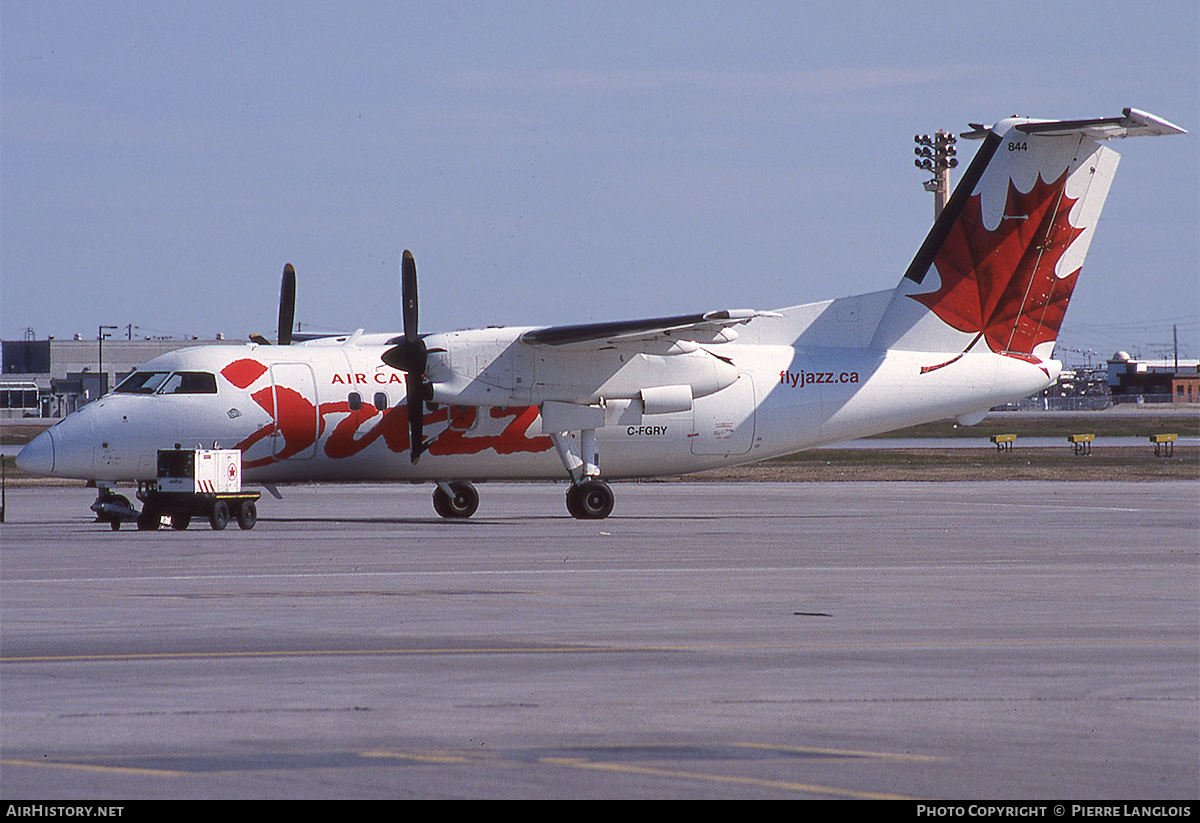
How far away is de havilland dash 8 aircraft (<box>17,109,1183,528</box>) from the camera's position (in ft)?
81.8

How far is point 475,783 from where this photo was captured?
6.34m

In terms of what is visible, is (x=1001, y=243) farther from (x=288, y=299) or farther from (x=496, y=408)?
(x=288, y=299)

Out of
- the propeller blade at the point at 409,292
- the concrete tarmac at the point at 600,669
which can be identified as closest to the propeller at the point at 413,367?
the propeller blade at the point at 409,292

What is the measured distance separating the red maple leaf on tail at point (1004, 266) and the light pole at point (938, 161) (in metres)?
31.6

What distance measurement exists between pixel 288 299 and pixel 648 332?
28.6ft

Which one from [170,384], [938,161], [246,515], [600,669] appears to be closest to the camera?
→ [600,669]

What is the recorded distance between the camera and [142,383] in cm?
2503

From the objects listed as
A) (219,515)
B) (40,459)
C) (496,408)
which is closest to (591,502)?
(496,408)

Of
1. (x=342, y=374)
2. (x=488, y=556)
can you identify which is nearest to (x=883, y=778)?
(x=488, y=556)

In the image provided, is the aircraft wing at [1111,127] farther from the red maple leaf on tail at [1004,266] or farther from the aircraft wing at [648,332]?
the aircraft wing at [648,332]

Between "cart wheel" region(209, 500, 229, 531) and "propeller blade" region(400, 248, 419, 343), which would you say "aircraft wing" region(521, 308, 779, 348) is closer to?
"propeller blade" region(400, 248, 419, 343)

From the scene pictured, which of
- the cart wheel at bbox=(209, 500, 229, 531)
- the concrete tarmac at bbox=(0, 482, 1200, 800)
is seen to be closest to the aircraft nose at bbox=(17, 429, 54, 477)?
the cart wheel at bbox=(209, 500, 229, 531)

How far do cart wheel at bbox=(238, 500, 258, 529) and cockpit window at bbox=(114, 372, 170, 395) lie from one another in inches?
131

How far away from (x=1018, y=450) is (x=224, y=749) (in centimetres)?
5947
